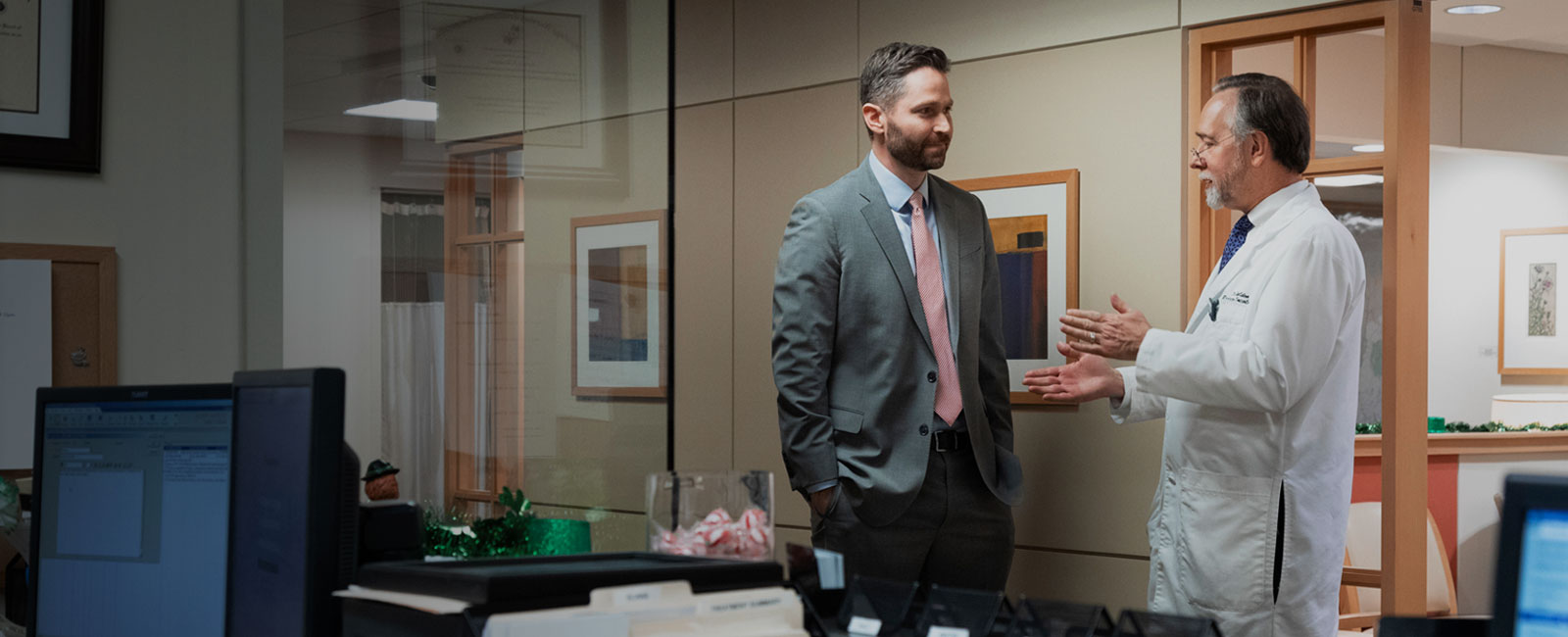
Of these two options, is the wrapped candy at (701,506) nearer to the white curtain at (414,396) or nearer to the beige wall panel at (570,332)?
the white curtain at (414,396)

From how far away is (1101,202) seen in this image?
3.64 metres

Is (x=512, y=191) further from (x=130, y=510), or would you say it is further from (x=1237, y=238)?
(x=1237, y=238)

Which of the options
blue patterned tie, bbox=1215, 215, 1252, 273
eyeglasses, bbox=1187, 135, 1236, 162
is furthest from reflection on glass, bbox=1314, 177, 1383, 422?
eyeglasses, bbox=1187, 135, 1236, 162

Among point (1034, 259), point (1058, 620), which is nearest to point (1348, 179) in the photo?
point (1034, 259)

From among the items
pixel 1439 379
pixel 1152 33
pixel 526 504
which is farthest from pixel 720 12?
pixel 1439 379

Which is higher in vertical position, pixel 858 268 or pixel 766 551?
pixel 858 268

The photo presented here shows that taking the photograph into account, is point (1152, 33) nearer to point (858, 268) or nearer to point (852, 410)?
point (858, 268)

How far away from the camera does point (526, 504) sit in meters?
2.84

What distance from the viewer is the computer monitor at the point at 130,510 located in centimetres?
182

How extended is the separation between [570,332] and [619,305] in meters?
0.15

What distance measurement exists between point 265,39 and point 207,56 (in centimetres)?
12

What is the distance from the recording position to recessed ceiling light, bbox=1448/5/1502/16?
21.7 feet

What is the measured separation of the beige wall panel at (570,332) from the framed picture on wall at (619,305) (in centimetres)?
2

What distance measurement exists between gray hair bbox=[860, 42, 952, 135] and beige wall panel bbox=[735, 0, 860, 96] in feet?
3.15
